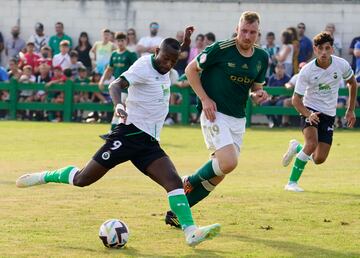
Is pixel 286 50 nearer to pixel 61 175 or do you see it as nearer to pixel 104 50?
pixel 104 50

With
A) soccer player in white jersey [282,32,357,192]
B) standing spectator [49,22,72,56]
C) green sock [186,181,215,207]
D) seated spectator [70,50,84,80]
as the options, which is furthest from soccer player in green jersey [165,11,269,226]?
standing spectator [49,22,72,56]

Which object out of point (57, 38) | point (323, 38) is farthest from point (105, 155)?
point (57, 38)

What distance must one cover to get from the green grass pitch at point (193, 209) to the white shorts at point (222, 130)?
35.4 inches

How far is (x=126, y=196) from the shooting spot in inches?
527

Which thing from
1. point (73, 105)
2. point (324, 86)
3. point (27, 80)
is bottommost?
point (73, 105)

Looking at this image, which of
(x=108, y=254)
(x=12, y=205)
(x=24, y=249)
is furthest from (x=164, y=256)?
(x=12, y=205)

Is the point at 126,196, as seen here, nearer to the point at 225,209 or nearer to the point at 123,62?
the point at 225,209

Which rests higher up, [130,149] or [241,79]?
[241,79]

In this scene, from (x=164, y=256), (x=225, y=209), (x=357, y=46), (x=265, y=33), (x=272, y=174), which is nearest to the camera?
(x=164, y=256)

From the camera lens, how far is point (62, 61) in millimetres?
28359

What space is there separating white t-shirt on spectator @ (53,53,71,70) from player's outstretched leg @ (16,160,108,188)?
1743 centimetres

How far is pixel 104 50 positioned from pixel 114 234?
60.9 feet

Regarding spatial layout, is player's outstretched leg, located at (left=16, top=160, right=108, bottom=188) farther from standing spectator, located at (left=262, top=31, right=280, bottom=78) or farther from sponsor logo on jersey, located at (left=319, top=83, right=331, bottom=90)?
standing spectator, located at (left=262, top=31, right=280, bottom=78)

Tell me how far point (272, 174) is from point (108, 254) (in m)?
7.66
